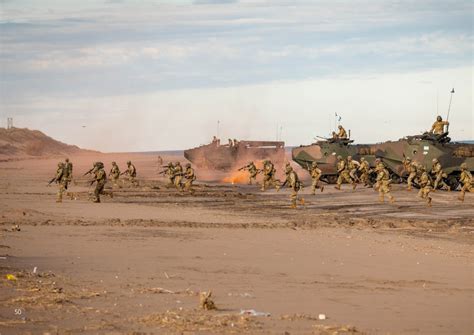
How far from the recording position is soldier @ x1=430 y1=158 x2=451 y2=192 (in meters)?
47.4

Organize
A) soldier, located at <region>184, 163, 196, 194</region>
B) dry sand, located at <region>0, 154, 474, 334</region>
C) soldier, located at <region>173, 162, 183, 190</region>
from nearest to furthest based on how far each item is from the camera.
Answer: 1. dry sand, located at <region>0, 154, 474, 334</region>
2. soldier, located at <region>184, 163, 196, 194</region>
3. soldier, located at <region>173, 162, 183, 190</region>

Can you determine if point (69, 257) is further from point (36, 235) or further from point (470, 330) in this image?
point (470, 330)

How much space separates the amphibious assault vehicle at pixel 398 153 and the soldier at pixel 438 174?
532mm

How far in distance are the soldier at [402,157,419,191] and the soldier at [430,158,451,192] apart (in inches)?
33.0

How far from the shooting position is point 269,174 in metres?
49.6

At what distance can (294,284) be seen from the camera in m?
15.7

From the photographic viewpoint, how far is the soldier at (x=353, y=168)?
5135 cm

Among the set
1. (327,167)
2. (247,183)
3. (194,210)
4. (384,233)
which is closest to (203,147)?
(247,183)

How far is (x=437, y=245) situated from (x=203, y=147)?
5728cm

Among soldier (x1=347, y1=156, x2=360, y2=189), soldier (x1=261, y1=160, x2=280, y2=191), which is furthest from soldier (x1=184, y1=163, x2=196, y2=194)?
soldier (x1=347, y1=156, x2=360, y2=189)

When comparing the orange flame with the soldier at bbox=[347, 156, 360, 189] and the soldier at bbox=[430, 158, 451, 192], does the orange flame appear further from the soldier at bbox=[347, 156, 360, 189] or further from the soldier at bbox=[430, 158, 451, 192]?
the soldier at bbox=[430, 158, 451, 192]

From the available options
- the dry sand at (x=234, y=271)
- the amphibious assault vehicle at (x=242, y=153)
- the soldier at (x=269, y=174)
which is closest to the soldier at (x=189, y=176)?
the soldier at (x=269, y=174)

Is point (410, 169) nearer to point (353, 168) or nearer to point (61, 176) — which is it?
point (353, 168)

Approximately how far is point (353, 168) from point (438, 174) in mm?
5402
